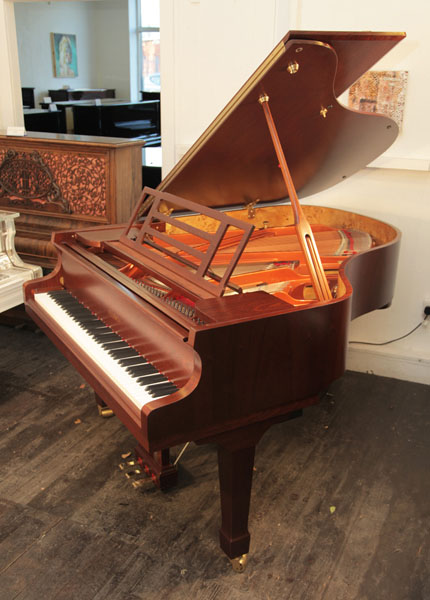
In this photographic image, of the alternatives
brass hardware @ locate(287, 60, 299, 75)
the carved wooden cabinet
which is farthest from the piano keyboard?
the carved wooden cabinet

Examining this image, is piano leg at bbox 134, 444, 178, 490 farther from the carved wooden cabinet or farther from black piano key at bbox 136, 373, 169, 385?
the carved wooden cabinet

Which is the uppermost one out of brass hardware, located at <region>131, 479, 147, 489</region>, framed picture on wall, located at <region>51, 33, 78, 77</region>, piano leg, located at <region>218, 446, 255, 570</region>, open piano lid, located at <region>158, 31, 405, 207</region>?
framed picture on wall, located at <region>51, 33, 78, 77</region>

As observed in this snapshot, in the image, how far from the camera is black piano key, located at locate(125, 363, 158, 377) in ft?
5.67

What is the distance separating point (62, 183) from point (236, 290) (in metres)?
2.13

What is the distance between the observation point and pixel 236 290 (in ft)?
5.91

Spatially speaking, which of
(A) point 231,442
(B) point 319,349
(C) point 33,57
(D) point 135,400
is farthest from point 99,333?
(C) point 33,57

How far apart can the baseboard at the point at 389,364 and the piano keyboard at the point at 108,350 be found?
183 cm

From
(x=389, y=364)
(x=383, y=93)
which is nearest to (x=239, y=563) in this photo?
(x=389, y=364)

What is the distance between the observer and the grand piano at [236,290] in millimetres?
1574

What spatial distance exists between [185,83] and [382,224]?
1.51m

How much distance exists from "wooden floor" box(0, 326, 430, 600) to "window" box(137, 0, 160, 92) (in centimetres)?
1055

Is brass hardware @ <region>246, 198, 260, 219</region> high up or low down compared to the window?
down

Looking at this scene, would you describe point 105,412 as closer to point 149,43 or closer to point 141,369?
point 141,369

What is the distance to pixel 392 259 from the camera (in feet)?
8.29
